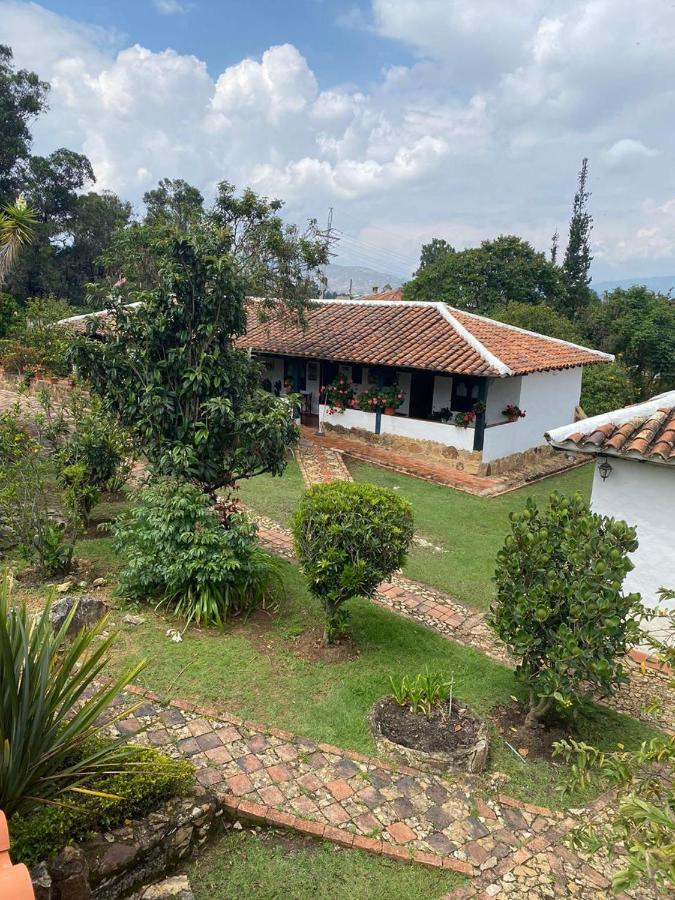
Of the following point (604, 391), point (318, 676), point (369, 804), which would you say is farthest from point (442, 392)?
point (369, 804)

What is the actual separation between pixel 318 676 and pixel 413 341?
467 inches

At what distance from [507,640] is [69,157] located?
36977mm

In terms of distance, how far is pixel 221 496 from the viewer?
1129cm

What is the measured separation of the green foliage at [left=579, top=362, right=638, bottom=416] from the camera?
1995 centimetres

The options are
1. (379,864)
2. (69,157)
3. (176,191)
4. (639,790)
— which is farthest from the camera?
(176,191)

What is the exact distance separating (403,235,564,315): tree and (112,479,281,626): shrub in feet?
101

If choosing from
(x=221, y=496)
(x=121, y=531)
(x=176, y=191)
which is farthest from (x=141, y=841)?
(x=176, y=191)

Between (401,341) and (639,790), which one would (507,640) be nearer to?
(639,790)

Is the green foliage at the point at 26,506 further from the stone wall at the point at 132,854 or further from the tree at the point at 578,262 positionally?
the tree at the point at 578,262

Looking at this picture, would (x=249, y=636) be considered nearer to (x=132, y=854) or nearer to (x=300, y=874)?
(x=300, y=874)

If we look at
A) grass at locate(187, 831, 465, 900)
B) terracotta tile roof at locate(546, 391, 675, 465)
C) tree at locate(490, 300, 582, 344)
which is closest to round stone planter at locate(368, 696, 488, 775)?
grass at locate(187, 831, 465, 900)

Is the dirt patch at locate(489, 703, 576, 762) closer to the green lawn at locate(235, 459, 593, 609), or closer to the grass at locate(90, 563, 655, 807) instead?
the grass at locate(90, 563, 655, 807)

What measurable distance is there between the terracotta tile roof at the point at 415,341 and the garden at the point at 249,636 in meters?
7.04

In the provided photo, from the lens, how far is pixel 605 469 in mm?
7258
